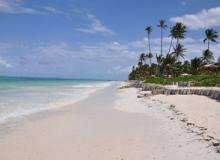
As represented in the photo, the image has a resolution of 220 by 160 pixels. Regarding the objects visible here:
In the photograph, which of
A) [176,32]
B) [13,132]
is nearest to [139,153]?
[13,132]

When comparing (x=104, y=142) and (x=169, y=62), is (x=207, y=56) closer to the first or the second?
(x=169, y=62)

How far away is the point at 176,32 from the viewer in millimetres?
67688

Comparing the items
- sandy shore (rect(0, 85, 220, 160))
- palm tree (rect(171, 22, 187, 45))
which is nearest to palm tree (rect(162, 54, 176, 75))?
palm tree (rect(171, 22, 187, 45))

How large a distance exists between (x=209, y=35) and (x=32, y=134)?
65.2 m

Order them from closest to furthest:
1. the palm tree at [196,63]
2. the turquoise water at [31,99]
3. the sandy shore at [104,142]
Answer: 1. the sandy shore at [104,142]
2. the turquoise water at [31,99]
3. the palm tree at [196,63]

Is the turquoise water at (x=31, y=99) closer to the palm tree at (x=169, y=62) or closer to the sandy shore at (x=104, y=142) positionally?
the sandy shore at (x=104, y=142)

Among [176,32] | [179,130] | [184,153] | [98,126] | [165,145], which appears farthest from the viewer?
[176,32]

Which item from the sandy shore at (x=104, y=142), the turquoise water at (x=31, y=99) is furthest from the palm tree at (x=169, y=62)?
the sandy shore at (x=104, y=142)

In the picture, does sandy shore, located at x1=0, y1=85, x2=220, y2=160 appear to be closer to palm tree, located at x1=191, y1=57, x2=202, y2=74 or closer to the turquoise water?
the turquoise water

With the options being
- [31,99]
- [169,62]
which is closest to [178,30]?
[169,62]

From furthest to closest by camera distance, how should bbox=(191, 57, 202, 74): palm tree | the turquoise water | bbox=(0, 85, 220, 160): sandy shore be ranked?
bbox=(191, 57, 202, 74): palm tree
the turquoise water
bbox=(0, 85, 220, 160): sandy shore

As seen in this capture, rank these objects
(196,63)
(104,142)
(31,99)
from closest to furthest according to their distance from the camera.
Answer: (104,142)
(31,99)
(196,63)

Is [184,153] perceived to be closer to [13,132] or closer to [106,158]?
[106,158]

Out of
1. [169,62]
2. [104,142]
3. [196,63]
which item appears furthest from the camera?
[169,62]
